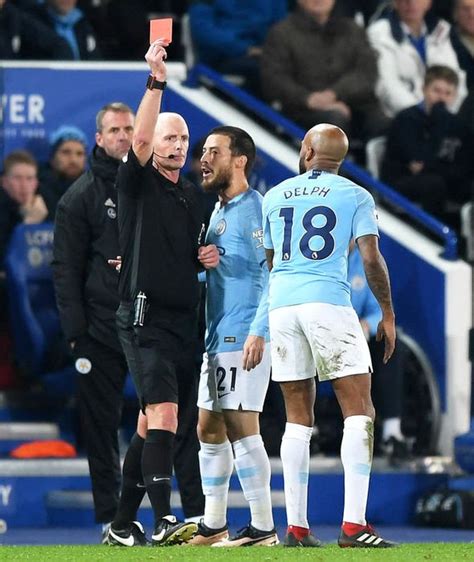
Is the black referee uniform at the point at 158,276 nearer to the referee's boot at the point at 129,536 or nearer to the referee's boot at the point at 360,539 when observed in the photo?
the referee's boot at the point at 129,536

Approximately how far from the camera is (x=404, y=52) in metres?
14.2

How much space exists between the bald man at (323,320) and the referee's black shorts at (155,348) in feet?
1.81

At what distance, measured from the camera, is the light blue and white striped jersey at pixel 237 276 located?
342 inches

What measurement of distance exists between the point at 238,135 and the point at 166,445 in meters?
1.55

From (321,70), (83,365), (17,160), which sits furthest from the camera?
(321,70)

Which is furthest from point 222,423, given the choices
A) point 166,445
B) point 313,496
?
point 313,496

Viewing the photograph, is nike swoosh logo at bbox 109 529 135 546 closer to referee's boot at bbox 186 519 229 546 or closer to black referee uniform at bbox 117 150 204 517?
referee's boot at bbox 186 519 229 546

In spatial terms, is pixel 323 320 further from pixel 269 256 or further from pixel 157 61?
pixel 157 61

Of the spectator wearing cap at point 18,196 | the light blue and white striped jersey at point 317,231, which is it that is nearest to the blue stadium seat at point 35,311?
the spectator wearing cap at point 18,196

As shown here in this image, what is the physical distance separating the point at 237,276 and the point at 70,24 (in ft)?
16.1

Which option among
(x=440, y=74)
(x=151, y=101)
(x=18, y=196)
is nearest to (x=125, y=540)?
(x=151, y=101)

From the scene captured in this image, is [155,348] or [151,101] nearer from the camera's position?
[151,101]

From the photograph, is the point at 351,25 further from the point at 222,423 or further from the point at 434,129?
the point at 222,423

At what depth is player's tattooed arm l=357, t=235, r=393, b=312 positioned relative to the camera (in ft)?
26.5
